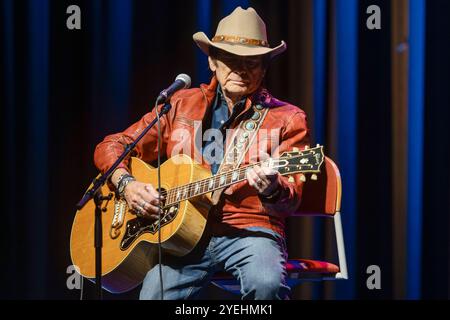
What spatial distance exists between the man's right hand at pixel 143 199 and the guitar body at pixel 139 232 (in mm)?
48

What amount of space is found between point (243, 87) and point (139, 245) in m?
0.85

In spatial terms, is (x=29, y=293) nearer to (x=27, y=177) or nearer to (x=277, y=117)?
(x=27, y=177)

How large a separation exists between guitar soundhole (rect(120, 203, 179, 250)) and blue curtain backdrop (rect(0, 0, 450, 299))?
1038mm

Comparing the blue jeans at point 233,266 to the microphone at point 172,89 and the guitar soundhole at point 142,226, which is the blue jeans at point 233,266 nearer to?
the guitar soundhole at point 142,226

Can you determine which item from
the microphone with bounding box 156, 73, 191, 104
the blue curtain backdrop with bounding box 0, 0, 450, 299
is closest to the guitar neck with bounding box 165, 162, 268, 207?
the microphone with bounding box 156, 73, 191, 104

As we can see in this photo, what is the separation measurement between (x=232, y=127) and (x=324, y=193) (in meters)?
0.51

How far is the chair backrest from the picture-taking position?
3342 millimetres

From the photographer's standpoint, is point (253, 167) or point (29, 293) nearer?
point (253, 167)

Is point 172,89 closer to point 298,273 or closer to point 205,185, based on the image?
point 205,185

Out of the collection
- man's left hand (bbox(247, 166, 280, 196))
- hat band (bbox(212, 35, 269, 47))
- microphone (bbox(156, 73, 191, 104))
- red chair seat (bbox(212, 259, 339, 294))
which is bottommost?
red chair seat (bbox(212, 259, 339, 294))

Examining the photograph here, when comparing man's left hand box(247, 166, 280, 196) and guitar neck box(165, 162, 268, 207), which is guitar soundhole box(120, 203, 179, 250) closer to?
guitar neck box(165, 162, 268, 207)

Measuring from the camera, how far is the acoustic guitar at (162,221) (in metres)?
3.03
